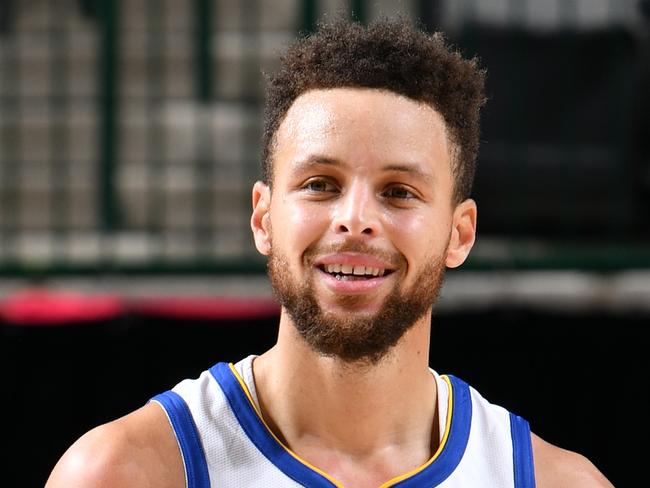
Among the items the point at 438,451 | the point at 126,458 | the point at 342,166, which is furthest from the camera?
the point at 438,451

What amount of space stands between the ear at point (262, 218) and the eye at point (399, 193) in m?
0.35

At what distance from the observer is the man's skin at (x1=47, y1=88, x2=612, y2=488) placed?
2.89 metres

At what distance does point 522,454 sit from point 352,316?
27.5 inches

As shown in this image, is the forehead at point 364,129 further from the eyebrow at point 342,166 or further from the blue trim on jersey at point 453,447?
the blue trim on jersey at point 453,447

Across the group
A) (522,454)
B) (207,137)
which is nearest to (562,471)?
(522,454)

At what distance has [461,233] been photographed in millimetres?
3270

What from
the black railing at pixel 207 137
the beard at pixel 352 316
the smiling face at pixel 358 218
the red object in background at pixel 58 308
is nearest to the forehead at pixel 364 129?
the smiling face at pixel 358 218

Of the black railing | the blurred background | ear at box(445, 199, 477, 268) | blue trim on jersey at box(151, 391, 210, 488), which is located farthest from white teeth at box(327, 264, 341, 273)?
the black railing

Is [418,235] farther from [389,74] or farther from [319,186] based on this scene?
[389,74]

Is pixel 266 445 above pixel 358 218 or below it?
below

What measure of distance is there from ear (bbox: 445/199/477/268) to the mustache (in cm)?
27

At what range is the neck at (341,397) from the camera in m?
3.07

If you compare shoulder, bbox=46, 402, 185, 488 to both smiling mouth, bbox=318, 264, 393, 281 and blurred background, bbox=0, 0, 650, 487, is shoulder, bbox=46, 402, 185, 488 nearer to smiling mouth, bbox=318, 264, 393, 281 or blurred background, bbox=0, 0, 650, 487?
smiling mouth, bbox=318, 264, 393, 281

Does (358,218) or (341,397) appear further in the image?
(341,397)
